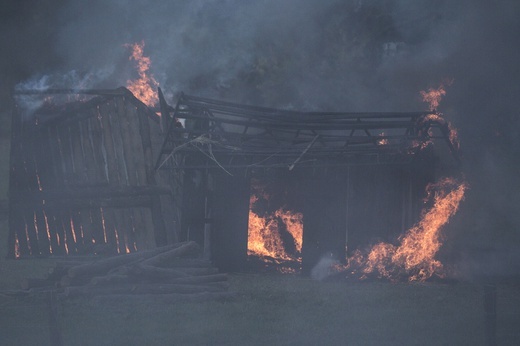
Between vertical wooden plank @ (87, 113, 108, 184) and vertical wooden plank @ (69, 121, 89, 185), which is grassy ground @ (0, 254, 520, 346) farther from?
vertical wooden plank @ (87, 113, 108, 184)

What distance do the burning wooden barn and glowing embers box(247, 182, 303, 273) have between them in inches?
1.2

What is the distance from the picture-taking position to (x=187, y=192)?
50.3ft

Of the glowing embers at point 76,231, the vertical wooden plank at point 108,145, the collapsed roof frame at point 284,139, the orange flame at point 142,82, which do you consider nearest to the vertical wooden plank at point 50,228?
the glowing embers at point 76,231

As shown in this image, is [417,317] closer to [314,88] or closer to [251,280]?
[251,280]

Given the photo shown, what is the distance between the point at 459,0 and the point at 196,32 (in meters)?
11.3

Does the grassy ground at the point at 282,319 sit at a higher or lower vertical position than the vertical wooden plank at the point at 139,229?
lower

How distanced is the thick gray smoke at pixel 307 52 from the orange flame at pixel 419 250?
9.22ft

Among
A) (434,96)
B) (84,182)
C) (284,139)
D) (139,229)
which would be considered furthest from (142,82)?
(434,96)

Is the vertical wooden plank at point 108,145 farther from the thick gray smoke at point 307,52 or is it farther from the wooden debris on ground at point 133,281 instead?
the thick gray smoke at point 307,52

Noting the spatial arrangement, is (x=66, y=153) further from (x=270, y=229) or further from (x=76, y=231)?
(x=270, y=229)

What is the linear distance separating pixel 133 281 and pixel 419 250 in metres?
7.83

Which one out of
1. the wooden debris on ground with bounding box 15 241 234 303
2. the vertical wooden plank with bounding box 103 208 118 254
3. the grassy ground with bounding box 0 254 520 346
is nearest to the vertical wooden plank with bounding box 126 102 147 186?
the vertical wooden plank with bounding box 103 208 118 254

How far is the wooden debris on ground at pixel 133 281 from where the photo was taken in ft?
36.3

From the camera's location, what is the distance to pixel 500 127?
715 inches
